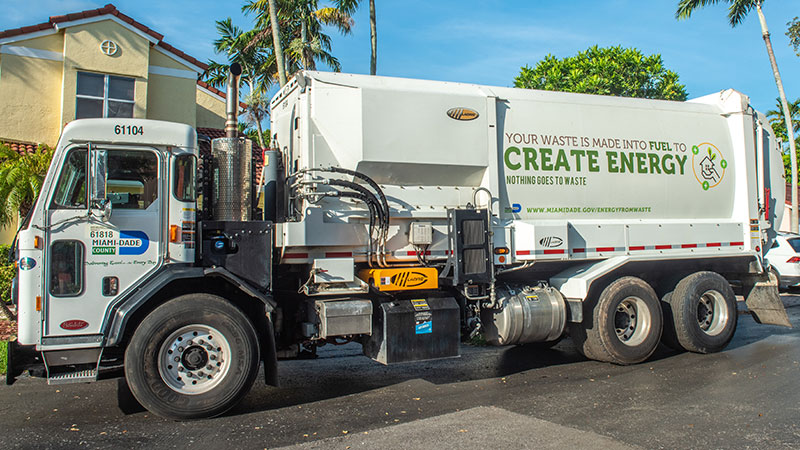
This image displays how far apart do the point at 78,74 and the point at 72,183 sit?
13566 mm

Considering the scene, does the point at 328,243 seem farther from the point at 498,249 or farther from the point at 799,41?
the point at 799,41

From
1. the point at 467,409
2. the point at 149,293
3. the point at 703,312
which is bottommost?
the point at 467,409

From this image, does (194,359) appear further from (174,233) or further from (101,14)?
(101,14)

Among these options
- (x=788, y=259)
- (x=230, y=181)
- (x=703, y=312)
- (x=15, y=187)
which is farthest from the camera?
(x=788, y=259)

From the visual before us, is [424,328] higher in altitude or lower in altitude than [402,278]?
lower

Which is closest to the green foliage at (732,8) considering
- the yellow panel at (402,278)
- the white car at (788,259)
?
the white car at (788,259)

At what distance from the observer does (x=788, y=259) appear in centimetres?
1512

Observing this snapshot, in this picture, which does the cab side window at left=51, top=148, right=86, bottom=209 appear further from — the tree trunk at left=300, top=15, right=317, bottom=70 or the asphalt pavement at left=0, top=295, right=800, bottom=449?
the tree trunk at left=300, top=15, right=317, bottom=70

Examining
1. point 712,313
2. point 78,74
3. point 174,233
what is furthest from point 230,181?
point 78,74

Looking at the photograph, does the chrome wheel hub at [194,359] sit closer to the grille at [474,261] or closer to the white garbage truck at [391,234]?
the white garbage truck at [391,234]

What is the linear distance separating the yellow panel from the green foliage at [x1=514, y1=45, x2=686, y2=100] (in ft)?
86.9

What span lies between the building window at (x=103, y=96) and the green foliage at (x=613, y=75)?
829 inches

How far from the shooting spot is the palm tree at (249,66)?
2458cm

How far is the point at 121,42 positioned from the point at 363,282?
570 inches
